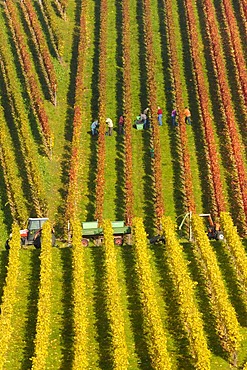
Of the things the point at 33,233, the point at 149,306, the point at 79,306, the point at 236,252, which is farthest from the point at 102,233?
the point at 149,306

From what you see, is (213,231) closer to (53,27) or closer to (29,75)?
(29,75)

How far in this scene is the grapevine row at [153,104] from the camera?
39006mm

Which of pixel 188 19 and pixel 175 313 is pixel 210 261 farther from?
pixel 188 19

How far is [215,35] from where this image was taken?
5472cm

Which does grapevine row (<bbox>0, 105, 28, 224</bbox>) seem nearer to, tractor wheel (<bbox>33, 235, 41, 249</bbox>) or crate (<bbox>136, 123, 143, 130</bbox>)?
tractor wheel (<bbox>33, 235, 41, 249</bbox>)

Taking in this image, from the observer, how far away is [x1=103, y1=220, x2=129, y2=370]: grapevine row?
25625mm

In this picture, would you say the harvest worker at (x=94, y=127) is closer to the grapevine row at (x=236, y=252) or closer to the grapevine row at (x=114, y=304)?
the grapevine row at (x=114, y=304)

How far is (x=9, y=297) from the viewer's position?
29.1 meters

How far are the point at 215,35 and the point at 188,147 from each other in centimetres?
1494

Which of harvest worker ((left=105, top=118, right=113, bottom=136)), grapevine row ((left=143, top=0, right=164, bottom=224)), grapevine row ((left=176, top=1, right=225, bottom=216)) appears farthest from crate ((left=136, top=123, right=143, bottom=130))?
grapevine row ((left=176, top=1, right=225, bottom=216))

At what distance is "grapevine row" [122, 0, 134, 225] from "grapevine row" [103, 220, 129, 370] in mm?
4700

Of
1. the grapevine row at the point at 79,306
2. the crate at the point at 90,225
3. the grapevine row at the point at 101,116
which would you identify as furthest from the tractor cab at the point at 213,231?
the grapevine row at the point at 79,306

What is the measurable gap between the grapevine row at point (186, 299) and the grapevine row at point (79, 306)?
13.1 feet

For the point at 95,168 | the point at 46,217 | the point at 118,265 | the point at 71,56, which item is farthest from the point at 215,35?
the point at 118,265
